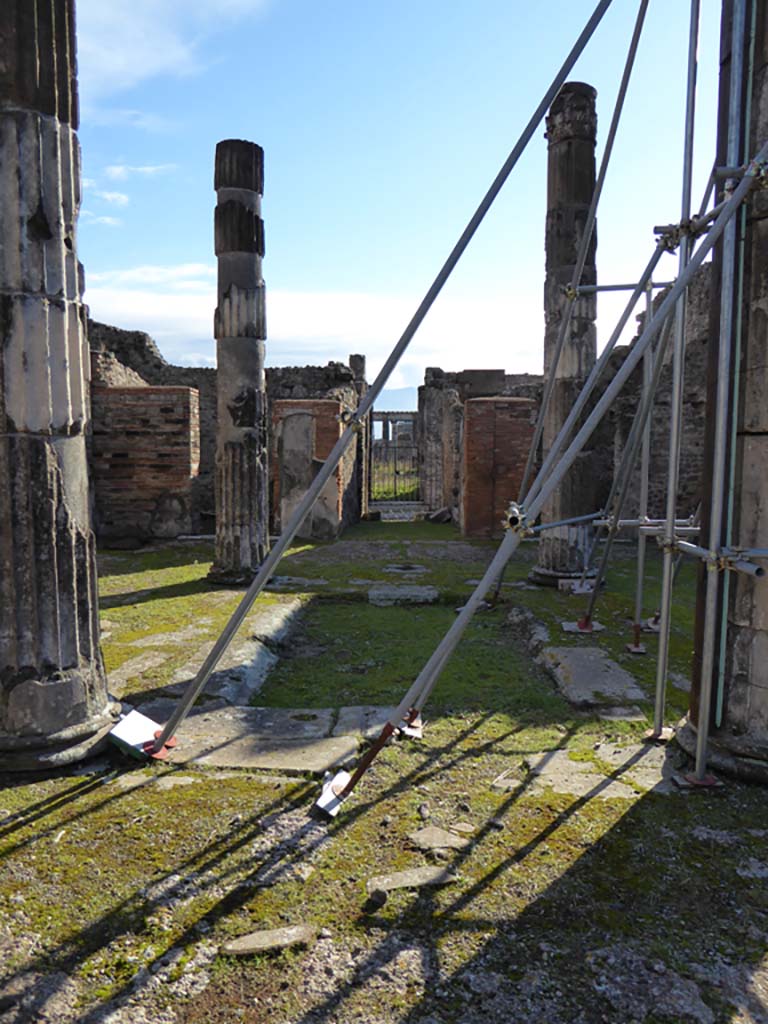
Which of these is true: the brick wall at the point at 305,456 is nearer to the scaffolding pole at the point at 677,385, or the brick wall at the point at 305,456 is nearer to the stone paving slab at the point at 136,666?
the stone paving slab at the point at 136,666

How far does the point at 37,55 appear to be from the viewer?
10.4ft

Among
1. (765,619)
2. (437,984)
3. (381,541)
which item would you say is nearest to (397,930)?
(437,984)

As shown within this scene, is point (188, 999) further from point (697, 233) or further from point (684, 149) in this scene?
point (684, 149)

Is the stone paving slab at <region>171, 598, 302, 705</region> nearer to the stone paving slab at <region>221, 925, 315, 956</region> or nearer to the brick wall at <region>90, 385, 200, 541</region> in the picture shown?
the stone paving slab at <region>221, 925, 315, 956</region>

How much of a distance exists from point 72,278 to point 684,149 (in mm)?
2787

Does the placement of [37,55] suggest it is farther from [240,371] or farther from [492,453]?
[492,453]

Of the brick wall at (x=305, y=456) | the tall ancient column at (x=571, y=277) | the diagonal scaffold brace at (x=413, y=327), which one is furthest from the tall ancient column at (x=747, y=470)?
the brick wall at (x=305, y=456)

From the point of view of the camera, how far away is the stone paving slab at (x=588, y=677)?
4363 millimetres

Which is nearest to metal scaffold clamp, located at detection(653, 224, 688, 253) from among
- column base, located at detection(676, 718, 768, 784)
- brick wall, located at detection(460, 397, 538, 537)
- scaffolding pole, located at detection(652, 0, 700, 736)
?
scaffolding pole, located at detection(652, 0, 700, 736)

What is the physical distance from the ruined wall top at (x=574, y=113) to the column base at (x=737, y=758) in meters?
6.66

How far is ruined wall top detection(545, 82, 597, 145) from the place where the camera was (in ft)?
24.9

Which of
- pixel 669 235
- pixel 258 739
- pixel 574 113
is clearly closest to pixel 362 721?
pixel 258 739

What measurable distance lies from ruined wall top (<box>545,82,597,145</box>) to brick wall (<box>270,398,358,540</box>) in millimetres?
5459

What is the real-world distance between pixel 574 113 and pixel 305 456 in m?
6.27
